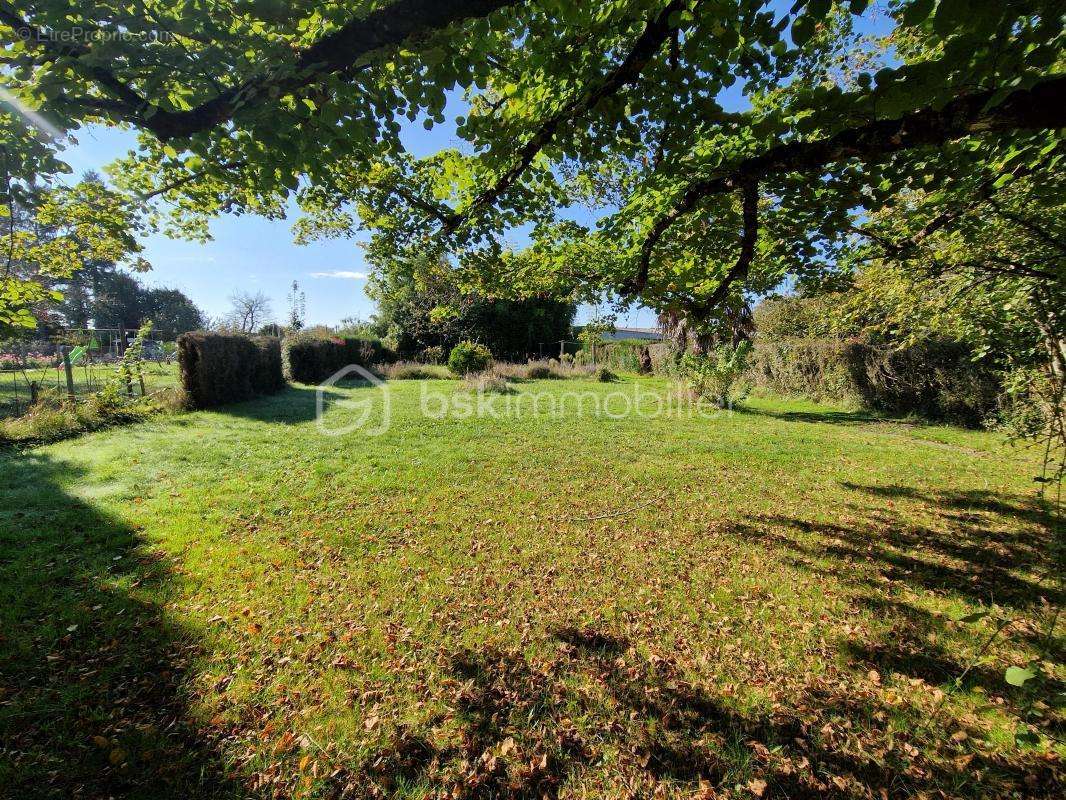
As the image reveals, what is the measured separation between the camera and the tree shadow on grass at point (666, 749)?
2096mm

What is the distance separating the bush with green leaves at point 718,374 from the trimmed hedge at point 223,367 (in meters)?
14.5

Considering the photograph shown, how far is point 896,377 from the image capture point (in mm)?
11875

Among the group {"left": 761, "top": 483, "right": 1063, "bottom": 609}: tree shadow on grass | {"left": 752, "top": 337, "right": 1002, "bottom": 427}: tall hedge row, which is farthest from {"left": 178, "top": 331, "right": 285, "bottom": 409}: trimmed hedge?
{"left": 752, "top": 337, "right": 1002, "bottom": 427}: tall hedge row

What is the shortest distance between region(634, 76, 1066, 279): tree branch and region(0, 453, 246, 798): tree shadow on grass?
18.7ft

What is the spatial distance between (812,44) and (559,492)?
6.58 metres

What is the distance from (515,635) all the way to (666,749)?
125cm

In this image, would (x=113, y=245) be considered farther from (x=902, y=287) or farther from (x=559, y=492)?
(x=902, y=287)

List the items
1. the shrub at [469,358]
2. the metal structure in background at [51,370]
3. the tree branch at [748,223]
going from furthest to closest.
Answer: the shrub at [469,358]
the metal structure in background at [51,370]
the tree branch at [748,223]

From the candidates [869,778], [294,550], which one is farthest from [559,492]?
[869,778]

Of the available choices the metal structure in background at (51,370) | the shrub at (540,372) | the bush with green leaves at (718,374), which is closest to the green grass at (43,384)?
the metal structure in background at (51,370)

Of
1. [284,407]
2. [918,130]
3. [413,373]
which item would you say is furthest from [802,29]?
[413,373]

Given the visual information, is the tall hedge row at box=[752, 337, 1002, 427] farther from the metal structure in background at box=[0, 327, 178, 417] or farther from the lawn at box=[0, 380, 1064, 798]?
the metal structure in background at box=[0, 327, 178, 417]

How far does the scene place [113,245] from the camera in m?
5.50

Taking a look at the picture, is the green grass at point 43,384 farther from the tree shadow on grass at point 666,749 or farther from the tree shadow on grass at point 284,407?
the tree shadow on grass at point 666,749
